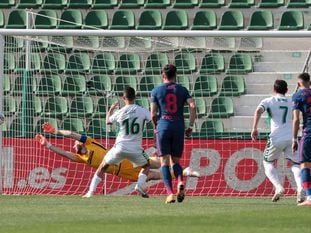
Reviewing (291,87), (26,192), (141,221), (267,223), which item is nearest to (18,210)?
(141,221)

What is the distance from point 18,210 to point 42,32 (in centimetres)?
483

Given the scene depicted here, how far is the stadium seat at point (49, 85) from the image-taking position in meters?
18.9

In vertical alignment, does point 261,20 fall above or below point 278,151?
above

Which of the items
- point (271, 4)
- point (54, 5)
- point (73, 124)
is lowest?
point (73, 124)

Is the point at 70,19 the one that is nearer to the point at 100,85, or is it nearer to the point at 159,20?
the point at 159,20

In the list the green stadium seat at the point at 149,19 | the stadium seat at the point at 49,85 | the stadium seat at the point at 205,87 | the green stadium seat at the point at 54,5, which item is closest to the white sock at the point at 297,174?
the stadium seat at the point at 205,87

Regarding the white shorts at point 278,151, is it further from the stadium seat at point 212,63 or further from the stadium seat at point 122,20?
the stadium seat at point 122,20

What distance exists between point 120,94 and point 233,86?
2085 mm

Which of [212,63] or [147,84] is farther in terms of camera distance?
[212,63]

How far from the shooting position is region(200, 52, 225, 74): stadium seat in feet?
63.3

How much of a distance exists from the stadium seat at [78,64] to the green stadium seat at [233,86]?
95.4 inches

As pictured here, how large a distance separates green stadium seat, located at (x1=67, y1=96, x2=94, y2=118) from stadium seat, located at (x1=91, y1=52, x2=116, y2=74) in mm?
544

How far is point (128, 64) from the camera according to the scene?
19453mm

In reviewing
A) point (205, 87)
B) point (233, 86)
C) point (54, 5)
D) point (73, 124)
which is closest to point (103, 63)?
point (73, 124)
